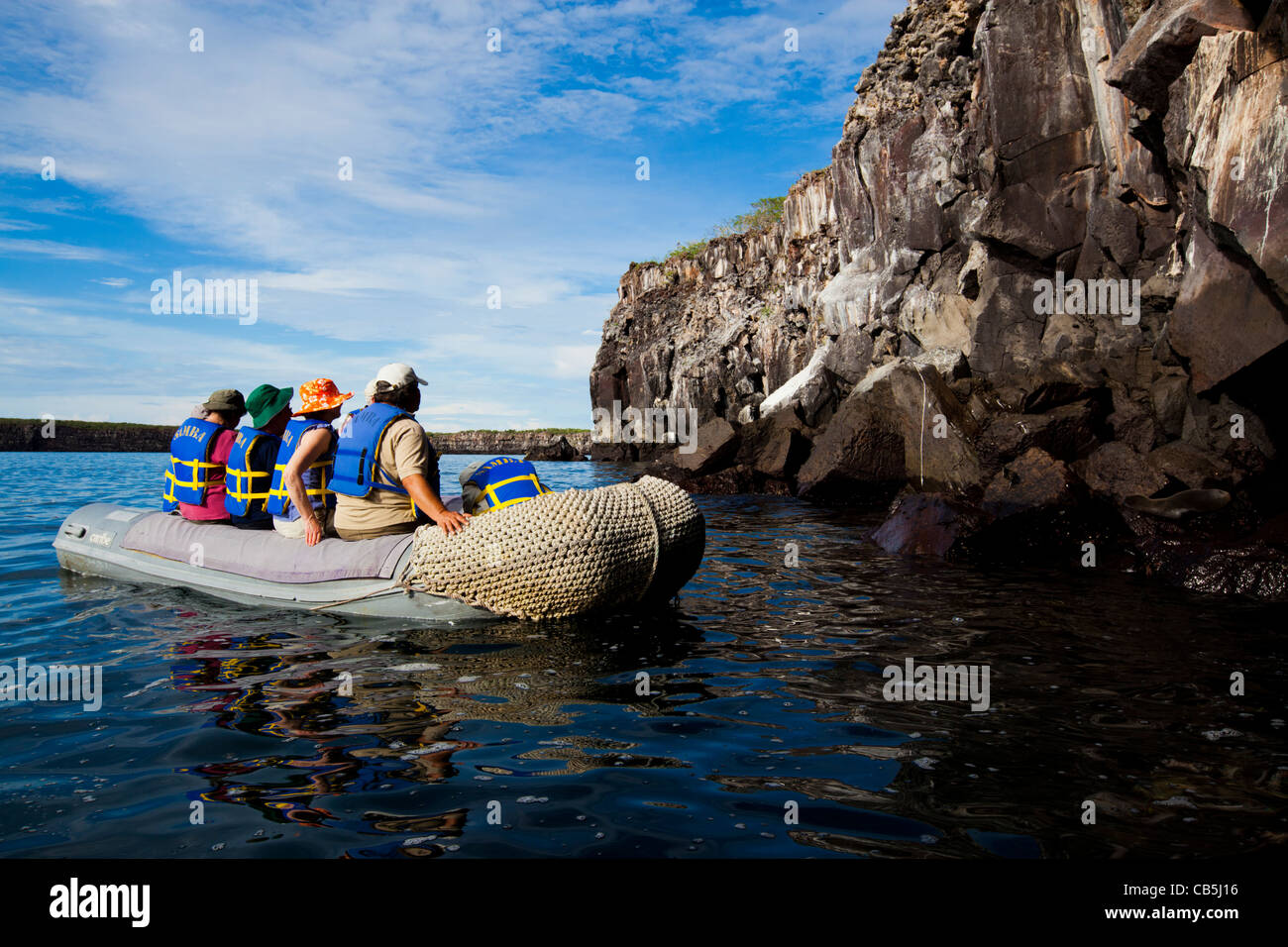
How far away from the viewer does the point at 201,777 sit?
3.84 metres

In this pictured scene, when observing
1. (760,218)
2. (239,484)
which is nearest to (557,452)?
(760,218)

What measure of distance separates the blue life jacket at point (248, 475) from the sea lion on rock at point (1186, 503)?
36.6ft

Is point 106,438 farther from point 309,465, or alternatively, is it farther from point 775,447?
point 309,465

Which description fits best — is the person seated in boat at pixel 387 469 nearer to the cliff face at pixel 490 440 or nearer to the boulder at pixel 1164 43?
the boulder at pixel 1164 43

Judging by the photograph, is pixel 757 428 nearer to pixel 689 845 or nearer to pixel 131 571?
pixel 131 571

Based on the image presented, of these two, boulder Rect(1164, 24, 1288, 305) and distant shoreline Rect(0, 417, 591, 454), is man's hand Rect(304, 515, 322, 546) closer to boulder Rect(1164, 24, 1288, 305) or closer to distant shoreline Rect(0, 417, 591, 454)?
boulder Rect(1164, 24, 1288, 305)


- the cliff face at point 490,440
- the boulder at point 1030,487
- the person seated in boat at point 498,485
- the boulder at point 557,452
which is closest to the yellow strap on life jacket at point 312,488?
the person seated in boat at point 498,485

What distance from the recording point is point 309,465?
740 cm

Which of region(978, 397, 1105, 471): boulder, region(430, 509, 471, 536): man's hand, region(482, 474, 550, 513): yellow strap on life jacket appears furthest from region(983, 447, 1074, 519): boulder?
region(430, 509, 471, 536): man's hand

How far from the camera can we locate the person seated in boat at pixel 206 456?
28.3ft

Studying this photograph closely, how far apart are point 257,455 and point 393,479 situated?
7.21 feet

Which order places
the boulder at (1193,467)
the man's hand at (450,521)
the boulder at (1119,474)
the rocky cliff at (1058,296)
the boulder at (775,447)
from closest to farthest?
the man's hand at (450,521)
the rocky cliff at (1058,296)
the boulder at (1193,467)
the boulder at (1119,474)
the boulder at (775,447)

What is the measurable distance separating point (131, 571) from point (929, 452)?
49.3 ft
